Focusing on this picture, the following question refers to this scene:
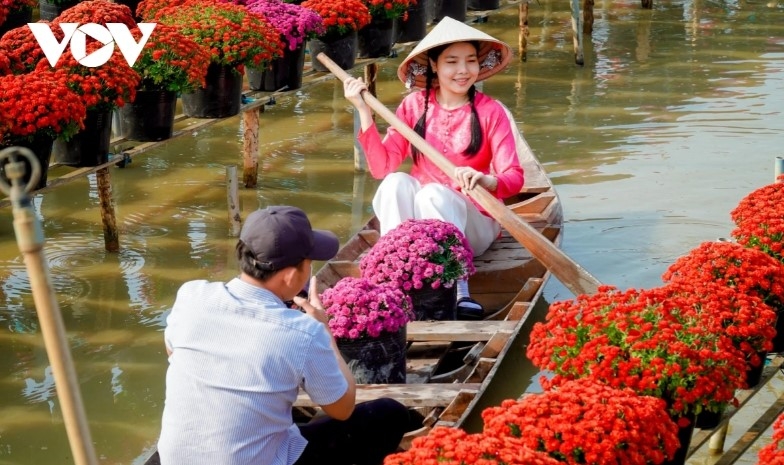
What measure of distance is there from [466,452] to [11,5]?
6804 millimetres

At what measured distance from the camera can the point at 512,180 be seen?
5.84 m

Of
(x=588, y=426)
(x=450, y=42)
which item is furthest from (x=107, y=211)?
(x=588, y=426)

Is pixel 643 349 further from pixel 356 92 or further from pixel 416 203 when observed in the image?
pixel 356 92

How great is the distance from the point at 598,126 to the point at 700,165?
1477 millimetres

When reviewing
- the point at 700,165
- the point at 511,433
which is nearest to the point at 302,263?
the point at 511,433

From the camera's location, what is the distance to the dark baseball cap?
10.4ft

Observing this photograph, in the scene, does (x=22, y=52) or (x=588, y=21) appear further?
(x=588, y=21)

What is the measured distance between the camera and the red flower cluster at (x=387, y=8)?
30.1ft

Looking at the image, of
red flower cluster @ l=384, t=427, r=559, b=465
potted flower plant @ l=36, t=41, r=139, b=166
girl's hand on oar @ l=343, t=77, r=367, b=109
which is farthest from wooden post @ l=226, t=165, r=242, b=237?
red flower cluster @ l=384, t=427, r=559, b=465

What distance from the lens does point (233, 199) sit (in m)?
7.68

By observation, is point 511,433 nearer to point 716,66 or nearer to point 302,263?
point 302,263

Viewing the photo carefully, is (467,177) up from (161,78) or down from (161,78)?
down

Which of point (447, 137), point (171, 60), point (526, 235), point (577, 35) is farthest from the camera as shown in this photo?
point (577, 35)

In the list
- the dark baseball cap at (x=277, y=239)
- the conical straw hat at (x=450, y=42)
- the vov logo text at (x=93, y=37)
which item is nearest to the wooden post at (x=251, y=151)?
the vov logo text at (x=93, y=37)
